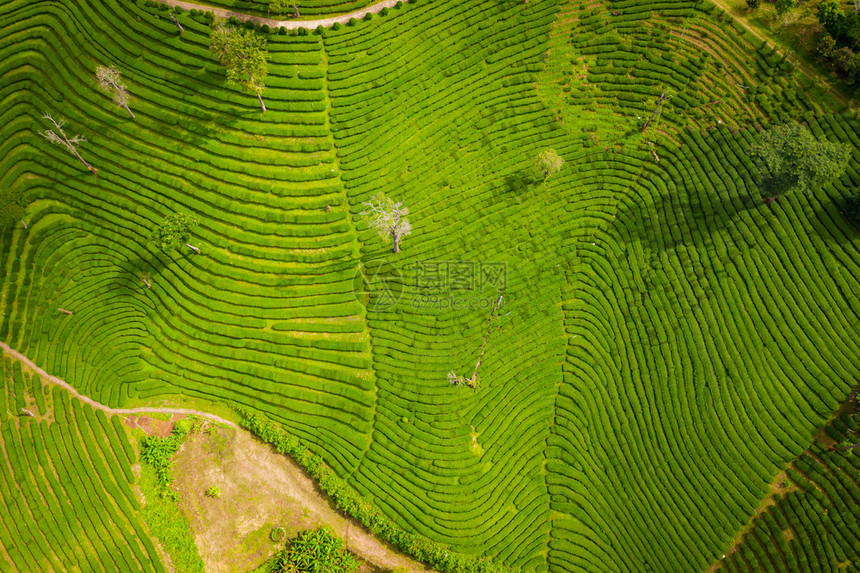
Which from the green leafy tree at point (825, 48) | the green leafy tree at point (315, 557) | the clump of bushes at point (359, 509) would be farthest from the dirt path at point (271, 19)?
the green leafy tree at point (315, 557)

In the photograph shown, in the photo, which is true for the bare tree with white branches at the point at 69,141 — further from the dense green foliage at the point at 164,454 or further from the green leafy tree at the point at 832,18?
the green leafy tree at the point at 832,18

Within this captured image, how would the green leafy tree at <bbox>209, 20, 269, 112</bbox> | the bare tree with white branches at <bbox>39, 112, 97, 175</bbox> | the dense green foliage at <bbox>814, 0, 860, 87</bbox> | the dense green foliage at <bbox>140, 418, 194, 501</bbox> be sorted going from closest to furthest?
1. the dense green foliage at <bbox>140, 418, 194, 501</bbox>
2. the green leafy tree at <bbox>209, 20, 269, 112</bbox>
3. the bare tree with white branches at <bbox>39, 112, 97, 175</bbox>
4. the dense green foliage at <bbox>814, 0, 860, 87</bbox>

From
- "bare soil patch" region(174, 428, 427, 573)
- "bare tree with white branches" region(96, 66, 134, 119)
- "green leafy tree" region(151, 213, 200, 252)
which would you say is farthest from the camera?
"bare tree with white branches" region(96, 66, 134, 119)

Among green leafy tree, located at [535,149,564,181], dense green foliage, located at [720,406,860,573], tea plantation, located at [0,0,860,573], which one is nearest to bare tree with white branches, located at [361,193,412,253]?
tea plantation, located at [0,0,860,573]

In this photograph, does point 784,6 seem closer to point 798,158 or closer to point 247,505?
point 798,158

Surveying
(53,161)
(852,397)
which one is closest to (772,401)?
(852,397)

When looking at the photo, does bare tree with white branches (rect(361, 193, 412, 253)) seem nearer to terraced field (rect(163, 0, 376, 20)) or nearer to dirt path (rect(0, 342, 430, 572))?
terraced field (rect(163, 0, 376, 20))

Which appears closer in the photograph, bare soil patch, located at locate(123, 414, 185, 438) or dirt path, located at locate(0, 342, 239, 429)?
bare soil patch, located at locate(123, 414, 185, 438)

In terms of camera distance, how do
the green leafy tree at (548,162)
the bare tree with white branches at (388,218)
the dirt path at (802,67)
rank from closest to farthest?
the bare tree with white branches at (388,218), the green leafy tree at (548,162), the dirt path at (802,67)
